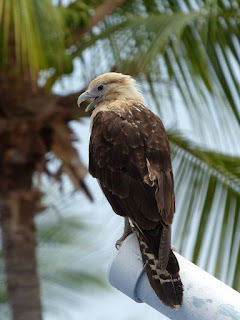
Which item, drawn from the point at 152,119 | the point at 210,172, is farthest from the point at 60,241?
the point at 152,119

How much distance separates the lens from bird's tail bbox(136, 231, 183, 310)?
234 centimetres

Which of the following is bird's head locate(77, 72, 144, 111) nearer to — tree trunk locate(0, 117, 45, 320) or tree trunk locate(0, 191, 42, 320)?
tree trunk locate(0, 117, 45, 320)

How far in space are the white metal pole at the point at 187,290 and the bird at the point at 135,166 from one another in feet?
0.13

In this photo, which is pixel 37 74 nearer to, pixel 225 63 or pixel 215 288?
pixel 225 63

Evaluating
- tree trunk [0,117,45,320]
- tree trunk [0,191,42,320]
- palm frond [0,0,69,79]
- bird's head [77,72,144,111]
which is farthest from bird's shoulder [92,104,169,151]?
tree trunk [0,191,42,320]

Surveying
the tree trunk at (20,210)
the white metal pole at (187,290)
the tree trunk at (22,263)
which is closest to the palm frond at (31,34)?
the tree trunk at (20,210)

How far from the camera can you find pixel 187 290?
237 cm

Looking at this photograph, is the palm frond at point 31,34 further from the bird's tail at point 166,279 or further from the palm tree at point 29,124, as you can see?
the bird's tail at point 166,279

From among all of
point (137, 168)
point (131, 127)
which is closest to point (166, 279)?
point (137, 168)

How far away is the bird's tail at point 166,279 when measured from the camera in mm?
2344

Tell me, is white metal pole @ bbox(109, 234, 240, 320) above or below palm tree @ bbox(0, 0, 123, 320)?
above

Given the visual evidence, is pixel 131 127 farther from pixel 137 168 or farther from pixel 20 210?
pixel 20 210

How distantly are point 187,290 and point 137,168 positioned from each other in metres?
0.89

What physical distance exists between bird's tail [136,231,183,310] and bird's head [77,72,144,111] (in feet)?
3.98
